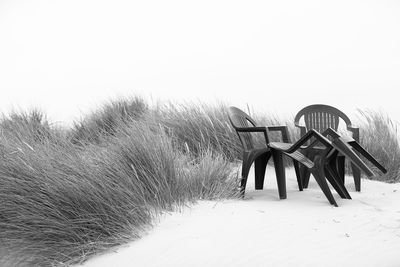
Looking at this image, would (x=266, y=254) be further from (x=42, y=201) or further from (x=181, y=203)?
(x=42, y=201)

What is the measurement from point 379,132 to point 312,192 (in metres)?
2.87

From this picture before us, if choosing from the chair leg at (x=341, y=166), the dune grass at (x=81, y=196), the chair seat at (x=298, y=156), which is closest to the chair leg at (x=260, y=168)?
the chair seat at (x=298, y=156)

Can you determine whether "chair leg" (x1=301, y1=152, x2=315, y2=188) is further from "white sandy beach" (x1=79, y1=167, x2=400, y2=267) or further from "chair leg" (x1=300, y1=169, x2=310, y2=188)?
"white sandy beach" (x1=79, y1=167, x2=400, y2=267)

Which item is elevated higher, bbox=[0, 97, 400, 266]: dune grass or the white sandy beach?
bbox=[0, 97, 400, 266]: dune grass

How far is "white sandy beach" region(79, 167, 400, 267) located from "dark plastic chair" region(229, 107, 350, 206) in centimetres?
32

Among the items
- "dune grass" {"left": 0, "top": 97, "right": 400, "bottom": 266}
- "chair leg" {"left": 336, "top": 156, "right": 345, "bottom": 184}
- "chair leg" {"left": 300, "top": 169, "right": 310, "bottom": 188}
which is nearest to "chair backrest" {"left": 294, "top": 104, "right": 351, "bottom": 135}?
"chair leg" {"left": 336, "top": 156, "right": 345, "bottom": 184}

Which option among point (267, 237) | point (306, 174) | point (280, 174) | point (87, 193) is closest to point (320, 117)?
point (306, 174)

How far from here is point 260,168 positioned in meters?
6.11

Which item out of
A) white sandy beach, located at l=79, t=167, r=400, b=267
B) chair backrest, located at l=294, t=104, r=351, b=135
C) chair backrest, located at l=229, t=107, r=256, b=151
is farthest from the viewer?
chair backrest, located at l=294, t=104, r=351, b=135

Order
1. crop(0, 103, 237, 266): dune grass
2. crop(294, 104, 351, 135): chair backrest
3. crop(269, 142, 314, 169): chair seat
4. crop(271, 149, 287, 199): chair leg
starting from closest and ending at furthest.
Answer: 1. crop(0, 103, 237, 266): dune grass
2. crop(269, 142, 314, 169): chair seat
3. crop(271, 149, 287, 199): chair leg
4. crop(294, 104, 351, 135): chair backrest

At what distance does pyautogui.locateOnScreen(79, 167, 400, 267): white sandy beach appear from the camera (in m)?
3.91

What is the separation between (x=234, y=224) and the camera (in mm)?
4469

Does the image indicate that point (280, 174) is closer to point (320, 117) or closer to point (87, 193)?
point (320, 117)

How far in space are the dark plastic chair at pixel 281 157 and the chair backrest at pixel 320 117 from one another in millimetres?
632
